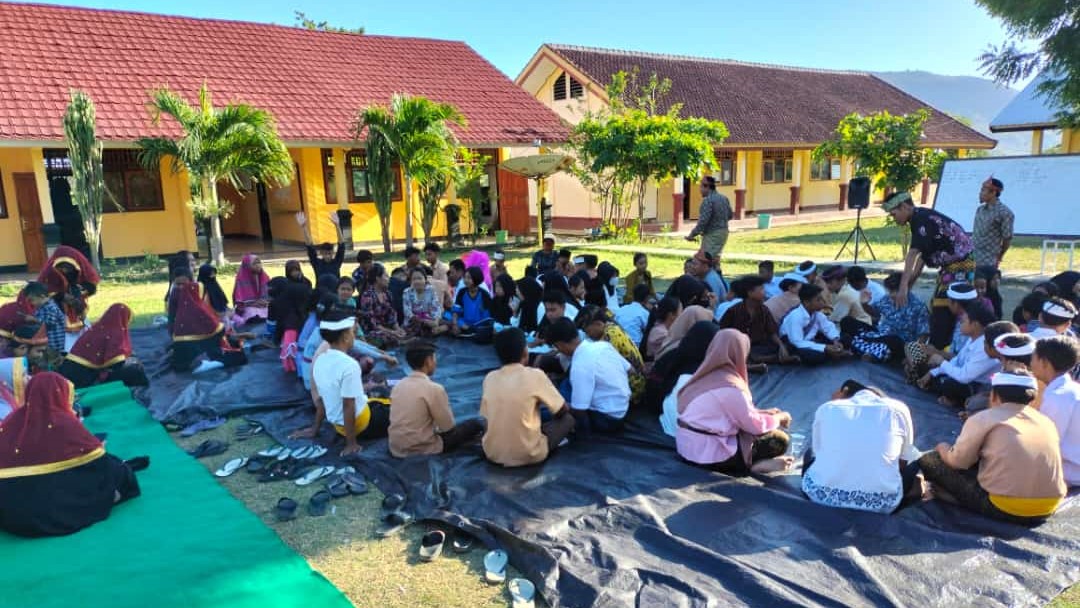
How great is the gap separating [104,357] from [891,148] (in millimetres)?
13135

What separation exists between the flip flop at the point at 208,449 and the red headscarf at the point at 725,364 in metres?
3.41

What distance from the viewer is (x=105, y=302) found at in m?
11.1

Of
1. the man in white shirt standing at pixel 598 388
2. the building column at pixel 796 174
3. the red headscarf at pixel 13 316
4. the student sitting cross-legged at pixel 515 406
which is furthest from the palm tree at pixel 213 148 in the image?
the building column at pixel 796 174

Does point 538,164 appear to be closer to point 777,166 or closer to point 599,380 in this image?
point 599,380

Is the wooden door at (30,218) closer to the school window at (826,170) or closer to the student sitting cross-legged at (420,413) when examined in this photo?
the student sitting cross-legged at (420,413)

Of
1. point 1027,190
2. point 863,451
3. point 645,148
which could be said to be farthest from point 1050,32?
point 863,451

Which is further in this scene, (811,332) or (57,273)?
(57,273)

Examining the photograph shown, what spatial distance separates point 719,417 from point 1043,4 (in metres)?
11.0

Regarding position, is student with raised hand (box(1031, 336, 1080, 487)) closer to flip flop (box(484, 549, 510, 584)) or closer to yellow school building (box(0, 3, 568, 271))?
flip flop (box(484, 549, 510, 584))

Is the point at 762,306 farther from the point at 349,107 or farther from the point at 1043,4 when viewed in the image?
the point at 349,107

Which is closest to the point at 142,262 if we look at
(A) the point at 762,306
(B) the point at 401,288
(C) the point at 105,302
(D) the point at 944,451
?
(C) the point at 105,302

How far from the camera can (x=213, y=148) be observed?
13.4m

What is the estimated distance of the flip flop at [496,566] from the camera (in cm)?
356

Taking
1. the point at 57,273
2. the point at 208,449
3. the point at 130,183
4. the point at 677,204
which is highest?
the point at 130,183
